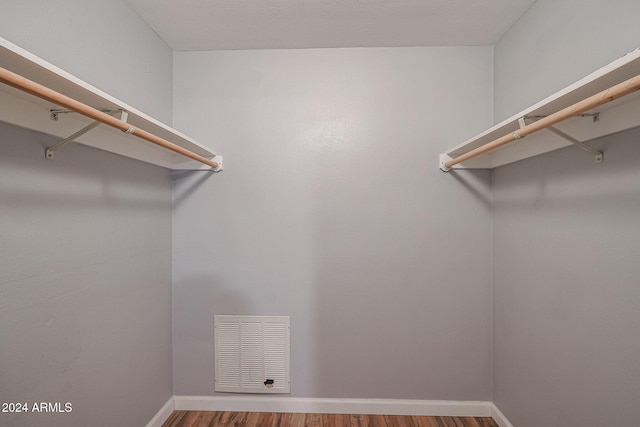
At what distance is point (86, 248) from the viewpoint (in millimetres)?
1156

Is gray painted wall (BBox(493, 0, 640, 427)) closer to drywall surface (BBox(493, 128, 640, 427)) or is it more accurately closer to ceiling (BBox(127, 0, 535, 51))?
drywall surface (BBox(493, 128, 640, 427))

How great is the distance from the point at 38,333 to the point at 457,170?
204cm

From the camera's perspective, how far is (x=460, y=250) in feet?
5.75

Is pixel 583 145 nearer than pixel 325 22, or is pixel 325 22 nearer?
pixel 583 145

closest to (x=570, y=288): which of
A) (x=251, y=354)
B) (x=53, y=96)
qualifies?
(x=251, y=354)

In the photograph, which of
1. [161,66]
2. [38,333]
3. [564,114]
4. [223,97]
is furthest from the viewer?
[223,97]

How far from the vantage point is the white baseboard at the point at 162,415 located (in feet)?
5.24

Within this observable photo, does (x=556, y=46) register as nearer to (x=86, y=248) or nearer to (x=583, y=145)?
(x=583, y=145)

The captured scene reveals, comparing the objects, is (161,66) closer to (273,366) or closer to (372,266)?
(372,266)

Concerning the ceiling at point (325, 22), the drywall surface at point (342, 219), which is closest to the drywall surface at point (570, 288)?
the drywall surface at point (342, 219)

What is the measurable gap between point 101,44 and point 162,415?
1928mm

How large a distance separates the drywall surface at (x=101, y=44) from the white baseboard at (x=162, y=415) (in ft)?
5.32

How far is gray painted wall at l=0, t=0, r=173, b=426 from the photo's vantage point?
0.91m

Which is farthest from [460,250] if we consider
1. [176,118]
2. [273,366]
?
[176,118]
